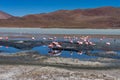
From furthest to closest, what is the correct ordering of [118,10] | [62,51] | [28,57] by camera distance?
[118,10]
[62,51]
[28,57]

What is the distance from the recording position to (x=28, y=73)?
12.9 m

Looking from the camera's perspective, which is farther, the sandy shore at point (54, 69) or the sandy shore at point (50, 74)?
the sandy shore at point (54, 69)

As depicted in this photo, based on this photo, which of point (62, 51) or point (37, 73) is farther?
point (62, 51)

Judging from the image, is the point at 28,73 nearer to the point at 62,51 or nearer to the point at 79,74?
the point at 79,74

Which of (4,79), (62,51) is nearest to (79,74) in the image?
(4,79)

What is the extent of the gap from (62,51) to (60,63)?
533 centimetres

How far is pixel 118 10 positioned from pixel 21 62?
135290 mm

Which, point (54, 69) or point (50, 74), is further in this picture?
point (54, 69)

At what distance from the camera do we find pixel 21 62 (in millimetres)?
15781

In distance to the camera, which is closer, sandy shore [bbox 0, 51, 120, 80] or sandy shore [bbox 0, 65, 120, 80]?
sandy shore [bbox 0, 65, 120, 80]

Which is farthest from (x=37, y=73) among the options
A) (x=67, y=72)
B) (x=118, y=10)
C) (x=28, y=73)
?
(x=118, y=10)

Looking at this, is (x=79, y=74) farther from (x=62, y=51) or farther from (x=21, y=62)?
(x=62, y=51)

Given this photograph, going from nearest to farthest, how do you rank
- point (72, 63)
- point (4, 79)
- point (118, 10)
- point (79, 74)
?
point (4, 79) < point (79, 74) < point (72, 63) < point (118, 10)

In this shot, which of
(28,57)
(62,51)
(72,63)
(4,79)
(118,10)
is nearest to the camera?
(4,79)
